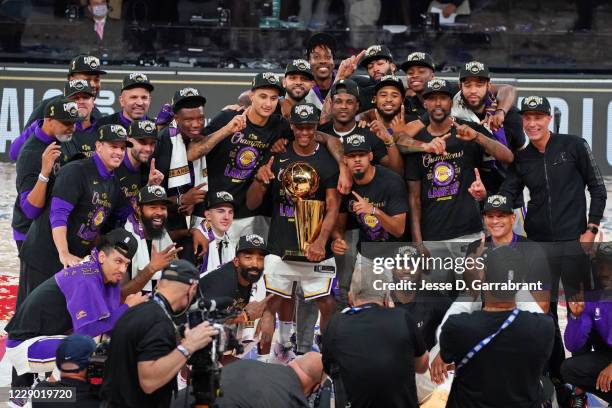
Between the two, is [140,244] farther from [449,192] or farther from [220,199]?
[449,192]

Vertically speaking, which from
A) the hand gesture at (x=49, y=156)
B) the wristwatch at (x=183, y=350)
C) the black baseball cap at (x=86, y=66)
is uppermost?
the black baseball cap at (x=86, y=66)

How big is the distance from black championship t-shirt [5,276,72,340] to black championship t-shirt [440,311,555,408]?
8.43ft

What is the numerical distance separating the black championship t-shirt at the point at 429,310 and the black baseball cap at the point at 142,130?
7.74 feet

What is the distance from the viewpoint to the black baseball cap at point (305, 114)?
938 cm

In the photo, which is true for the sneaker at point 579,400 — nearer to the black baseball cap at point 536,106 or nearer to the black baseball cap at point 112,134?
the black baseball cap at point 536,106

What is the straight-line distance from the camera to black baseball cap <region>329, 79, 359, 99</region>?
956 centimetres

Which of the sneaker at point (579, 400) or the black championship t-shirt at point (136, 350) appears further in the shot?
the sneaker at point (579, 400)

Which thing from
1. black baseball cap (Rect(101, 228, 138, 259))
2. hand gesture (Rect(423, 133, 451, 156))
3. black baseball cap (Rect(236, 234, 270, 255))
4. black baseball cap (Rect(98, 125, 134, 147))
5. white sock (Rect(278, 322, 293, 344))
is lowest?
white sock (Rect(278, 322, 293, 344))

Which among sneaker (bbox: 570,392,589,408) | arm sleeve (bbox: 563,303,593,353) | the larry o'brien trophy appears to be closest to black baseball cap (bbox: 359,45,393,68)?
the larry o'brien trophy

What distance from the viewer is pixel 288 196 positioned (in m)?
9.55

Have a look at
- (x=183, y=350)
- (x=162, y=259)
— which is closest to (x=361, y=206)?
A: (x=162, y=259)

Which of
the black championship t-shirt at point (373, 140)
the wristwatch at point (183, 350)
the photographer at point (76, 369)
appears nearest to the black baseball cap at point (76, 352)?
the photographer at point (76, 369)

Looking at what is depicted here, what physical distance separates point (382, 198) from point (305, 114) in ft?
2.85

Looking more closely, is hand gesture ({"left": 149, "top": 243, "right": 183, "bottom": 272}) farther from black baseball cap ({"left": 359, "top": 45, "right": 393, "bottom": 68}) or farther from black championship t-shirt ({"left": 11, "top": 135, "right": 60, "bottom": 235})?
black baseball cap ({"left": 359, "top": 45, "right": 393, "bottom": 68})
